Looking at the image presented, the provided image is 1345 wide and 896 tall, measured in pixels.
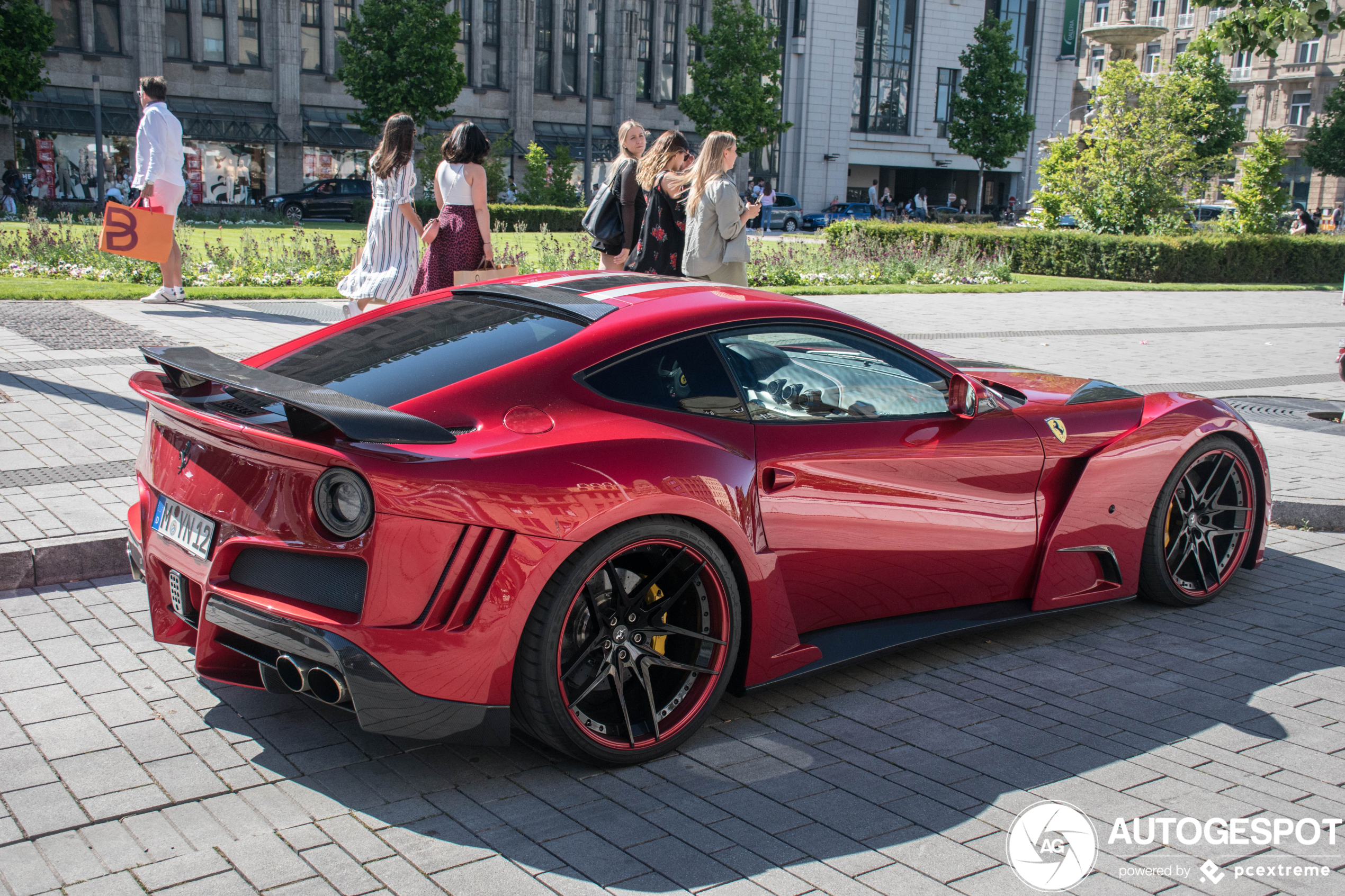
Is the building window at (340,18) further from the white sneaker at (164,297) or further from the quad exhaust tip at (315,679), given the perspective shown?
the quad exhaust tip at (315,679)

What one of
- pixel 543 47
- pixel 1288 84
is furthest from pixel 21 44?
pixel 1288 84

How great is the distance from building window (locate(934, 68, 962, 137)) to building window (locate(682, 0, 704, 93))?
53.1 feet

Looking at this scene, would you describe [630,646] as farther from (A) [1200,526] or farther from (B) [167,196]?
(B) [167,196]

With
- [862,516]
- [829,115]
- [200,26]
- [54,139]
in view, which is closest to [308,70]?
[200,26]

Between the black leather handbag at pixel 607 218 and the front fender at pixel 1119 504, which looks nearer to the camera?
the front fender at pixel 1119 504

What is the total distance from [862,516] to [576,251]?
17.1m

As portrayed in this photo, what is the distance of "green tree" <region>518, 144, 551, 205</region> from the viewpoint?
40062 millimetres

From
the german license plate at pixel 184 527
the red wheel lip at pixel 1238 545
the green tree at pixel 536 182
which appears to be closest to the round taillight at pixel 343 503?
the german license plate at pixel 184 527

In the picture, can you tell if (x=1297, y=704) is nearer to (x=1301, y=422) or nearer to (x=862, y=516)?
(x=862, y=516)

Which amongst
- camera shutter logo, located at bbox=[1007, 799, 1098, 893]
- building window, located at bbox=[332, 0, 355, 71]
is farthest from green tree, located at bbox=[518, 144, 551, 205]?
camera shutter logo, located at bbox=[1007, 799, 1098, 893]

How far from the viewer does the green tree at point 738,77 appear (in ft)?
168

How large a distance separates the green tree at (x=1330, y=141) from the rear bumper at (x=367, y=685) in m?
73.1

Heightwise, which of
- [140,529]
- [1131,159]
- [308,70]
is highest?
[308,70]

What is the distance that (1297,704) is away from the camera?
4.18 metres
